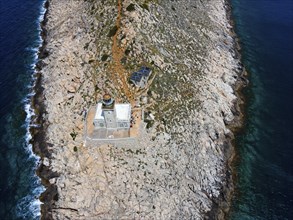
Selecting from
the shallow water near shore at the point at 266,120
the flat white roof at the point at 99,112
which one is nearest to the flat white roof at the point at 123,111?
the flat white roof at the point at 99,112

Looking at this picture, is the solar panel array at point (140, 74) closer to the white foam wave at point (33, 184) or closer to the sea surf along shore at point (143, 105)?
the sea surf along shore at point (143, 105)

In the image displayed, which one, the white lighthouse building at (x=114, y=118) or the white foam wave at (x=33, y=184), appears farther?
the white lighthouse building at (x=114, y=118)

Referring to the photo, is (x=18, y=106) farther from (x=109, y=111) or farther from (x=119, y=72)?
(x=109, y=111)

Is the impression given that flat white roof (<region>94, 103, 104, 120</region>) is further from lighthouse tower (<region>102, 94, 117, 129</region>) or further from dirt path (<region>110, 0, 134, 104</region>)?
dirt path (<region>110, 0, 134, 104</region>)

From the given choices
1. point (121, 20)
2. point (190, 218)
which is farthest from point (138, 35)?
point (190, 218)

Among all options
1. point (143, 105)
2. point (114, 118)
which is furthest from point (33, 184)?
point (143, 105)

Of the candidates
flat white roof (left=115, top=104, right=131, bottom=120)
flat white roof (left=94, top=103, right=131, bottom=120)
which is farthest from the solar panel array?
flat white roof (left=115, top=104, right=131, bottom=120)

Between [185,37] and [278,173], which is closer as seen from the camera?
[278,173]

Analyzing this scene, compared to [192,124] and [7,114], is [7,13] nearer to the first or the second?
[7,114]
